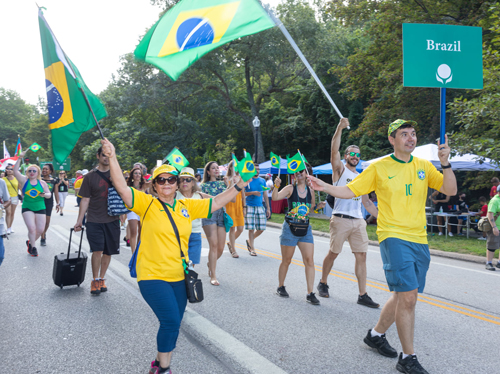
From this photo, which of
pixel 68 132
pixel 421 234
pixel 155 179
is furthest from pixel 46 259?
pixel 421 234

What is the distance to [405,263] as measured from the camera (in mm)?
3416

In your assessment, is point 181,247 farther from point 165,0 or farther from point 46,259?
point 165,0

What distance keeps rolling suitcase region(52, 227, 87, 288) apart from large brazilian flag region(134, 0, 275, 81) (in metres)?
3.28

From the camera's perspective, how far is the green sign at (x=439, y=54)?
14.6ft

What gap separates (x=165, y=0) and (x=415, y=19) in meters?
20.6

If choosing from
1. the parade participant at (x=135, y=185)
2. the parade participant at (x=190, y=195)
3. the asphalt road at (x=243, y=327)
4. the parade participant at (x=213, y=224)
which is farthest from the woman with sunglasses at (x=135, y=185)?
the parade participant at (x=190, y=195)

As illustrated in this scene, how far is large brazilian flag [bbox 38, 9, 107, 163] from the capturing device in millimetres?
3990

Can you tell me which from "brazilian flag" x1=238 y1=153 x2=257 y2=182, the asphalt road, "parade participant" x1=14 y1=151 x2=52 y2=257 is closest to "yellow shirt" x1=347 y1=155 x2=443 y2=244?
"brazilian flag" x1=238 y1=153 x2=257 y2=182

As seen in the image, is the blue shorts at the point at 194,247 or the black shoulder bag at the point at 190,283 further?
the blue shorts at the point at 194,247

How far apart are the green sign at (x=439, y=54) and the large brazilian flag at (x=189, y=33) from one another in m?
2.00

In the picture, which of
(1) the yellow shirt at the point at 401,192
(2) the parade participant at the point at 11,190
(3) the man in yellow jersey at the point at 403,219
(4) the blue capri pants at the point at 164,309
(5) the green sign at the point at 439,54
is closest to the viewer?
(4) the blue capri pants at the point at 164,309

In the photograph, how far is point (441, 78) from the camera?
14.7 feet

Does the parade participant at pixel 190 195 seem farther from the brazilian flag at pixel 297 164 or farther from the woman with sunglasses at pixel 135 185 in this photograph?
the woman with sunglasses at pixel 135 185

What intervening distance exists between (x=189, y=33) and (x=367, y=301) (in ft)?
13.0
